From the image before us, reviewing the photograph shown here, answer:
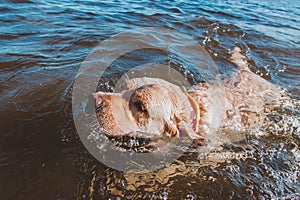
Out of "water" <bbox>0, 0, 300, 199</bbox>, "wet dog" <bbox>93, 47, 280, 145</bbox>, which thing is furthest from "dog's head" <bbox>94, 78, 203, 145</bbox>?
"water" <bbox>0, 0, 300, 199</bbox>

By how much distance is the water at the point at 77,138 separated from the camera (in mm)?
2676

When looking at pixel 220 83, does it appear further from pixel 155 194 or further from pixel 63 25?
pixel 63 25

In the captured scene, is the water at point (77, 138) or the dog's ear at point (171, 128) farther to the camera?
the dog's ear at point (171, 128)

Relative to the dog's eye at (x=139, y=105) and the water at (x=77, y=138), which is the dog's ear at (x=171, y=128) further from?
the water at (x=77, y=138)

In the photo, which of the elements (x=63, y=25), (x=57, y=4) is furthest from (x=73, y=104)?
(x=57, y=4)

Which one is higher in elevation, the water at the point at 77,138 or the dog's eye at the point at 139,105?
the dog's eye at the point at 139,105

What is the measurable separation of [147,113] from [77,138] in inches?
41.4

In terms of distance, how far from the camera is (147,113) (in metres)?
2.95

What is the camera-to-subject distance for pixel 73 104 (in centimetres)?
379

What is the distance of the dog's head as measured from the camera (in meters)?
2.88

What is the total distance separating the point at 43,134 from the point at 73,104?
770 mm

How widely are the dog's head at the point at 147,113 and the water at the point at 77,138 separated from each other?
1.79 feet

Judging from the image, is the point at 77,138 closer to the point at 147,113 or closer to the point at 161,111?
the point at 147,113

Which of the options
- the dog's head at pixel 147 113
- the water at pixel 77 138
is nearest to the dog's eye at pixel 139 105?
the dog's head at pixel 147 113
